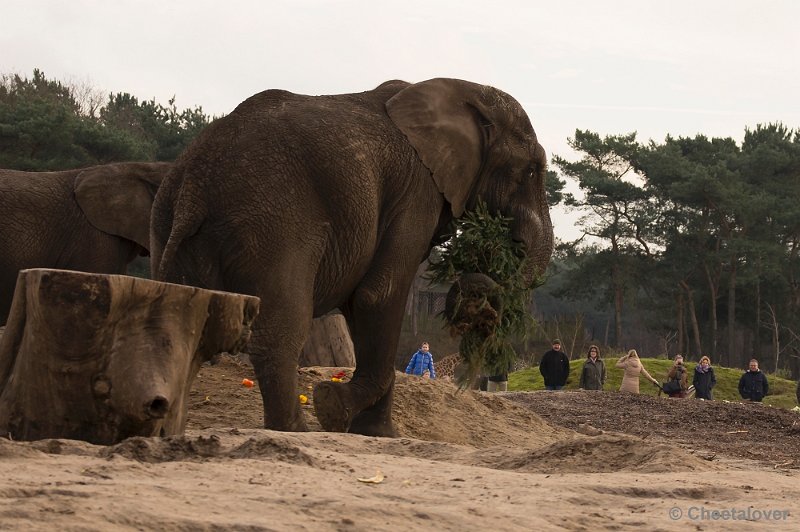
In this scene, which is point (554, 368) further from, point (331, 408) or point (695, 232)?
point (695, 232)

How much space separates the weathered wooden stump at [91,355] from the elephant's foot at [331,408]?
10.8 feet

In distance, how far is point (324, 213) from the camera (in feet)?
28.4

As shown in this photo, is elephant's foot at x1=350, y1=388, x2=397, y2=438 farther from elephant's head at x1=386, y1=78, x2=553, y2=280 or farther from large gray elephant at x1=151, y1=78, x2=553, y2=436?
elephant's head at x1=386, y1=78, x2=553, y2=280

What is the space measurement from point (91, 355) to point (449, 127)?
4.88 metres

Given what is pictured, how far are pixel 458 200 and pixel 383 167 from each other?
3.24 ft

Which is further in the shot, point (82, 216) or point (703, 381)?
point (703, 381)

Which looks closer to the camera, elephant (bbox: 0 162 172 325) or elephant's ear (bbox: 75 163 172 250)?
elephant (bbox: 0 162 172 325)

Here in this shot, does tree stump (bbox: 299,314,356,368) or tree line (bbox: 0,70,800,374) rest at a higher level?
tree line (bbox: 0,70,800,374)

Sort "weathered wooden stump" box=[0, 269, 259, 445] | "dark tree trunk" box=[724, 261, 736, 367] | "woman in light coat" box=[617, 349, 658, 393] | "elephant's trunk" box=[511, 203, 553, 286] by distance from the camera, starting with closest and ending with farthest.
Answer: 1. "weathered wooden stump" box=[0, 269, 259, 445]
2. "elephant's trunk" box=[511, 203, 553, 286]
3. "woman in light coat" box=[617, 349, 658, 393]
4. "dark tree trunk" box=[724, 261, 736, 367]

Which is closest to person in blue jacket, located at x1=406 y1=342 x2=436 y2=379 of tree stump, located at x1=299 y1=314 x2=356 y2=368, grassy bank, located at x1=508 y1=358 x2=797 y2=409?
tree stump, located at x1=299 y1=314 x2=356 y2=368

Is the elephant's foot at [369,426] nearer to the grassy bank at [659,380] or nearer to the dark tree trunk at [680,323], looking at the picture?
the grassy bank at [659,380]

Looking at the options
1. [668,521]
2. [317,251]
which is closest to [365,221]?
[317,251]

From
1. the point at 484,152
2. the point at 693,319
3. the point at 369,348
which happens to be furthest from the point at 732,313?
the point at 369,348

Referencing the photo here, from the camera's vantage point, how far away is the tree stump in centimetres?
1538
